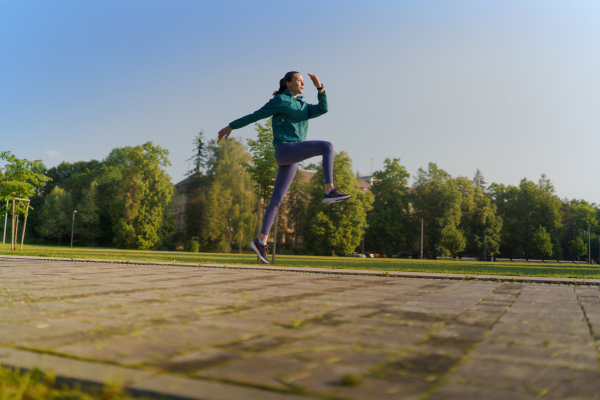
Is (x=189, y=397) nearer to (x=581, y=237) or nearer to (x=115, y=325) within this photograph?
(x=115, y=325)

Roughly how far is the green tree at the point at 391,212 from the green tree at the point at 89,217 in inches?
1546

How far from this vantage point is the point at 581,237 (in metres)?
65.9

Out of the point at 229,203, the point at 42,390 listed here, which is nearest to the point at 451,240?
the point at 229,203

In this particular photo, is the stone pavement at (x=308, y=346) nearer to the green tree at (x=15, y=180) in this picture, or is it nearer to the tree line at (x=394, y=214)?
the green tree at (x=15, y=180)

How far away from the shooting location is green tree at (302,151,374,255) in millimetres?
50906

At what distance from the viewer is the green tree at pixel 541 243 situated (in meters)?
57.4

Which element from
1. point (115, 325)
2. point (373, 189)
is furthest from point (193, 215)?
point (115, 325)

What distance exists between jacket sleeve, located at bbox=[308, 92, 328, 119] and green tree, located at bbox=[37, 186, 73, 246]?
63.9 m

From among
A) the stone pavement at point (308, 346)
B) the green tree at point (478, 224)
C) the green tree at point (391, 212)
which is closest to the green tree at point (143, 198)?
the green tree at point (391, 212)

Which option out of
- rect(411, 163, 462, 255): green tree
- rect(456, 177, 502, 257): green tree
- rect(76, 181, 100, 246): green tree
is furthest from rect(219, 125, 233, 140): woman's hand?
rect(76, 181, 100, 246): green tree

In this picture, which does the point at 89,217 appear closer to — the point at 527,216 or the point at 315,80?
the point at 315,80

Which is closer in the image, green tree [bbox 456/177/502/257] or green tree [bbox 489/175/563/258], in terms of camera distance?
green tree [bbox 456/177/502/257]

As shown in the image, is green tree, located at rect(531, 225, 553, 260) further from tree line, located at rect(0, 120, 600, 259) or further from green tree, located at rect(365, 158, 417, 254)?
green tree, located at rect(365, 158, 417, 254)

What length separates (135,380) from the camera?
162cm
